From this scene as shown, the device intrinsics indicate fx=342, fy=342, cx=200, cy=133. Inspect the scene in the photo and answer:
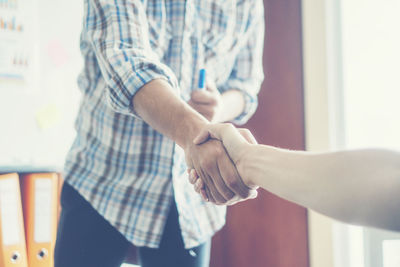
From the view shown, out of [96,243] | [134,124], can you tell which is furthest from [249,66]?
[96,243]

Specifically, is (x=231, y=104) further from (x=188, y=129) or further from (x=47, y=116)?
(x=47, y=116)

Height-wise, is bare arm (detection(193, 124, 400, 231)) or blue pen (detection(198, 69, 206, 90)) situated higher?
blue pen (detection(198, 69, 206, 90))

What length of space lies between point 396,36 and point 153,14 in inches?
44.6

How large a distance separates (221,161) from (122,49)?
0.25 m

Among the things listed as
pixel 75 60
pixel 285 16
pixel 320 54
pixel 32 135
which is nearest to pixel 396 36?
pixel 320 54

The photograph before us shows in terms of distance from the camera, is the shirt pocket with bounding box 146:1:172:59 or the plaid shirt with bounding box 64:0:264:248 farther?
the shirt pocket with bounding box 146:1:172:59

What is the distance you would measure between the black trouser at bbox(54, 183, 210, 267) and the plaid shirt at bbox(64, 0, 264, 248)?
2 cm

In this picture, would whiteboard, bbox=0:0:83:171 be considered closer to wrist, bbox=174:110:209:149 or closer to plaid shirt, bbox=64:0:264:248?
plaid shirt, bbox=64:0:264:248

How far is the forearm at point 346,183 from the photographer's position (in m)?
0.28

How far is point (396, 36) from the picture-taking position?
4.52ft

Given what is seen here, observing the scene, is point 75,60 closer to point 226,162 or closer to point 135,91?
point 135,91

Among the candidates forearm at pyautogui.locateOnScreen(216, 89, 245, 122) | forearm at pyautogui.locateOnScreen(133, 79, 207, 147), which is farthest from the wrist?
forearm at pyautogui.locateOnScreen(216, 89, 245, 122)

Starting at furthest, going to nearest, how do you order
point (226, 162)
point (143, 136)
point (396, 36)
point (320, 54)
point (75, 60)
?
point (75, 60), point (320, 54), point (396, 36), point (143, 136), point (226, 162)

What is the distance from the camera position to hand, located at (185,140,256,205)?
1.69 feet
